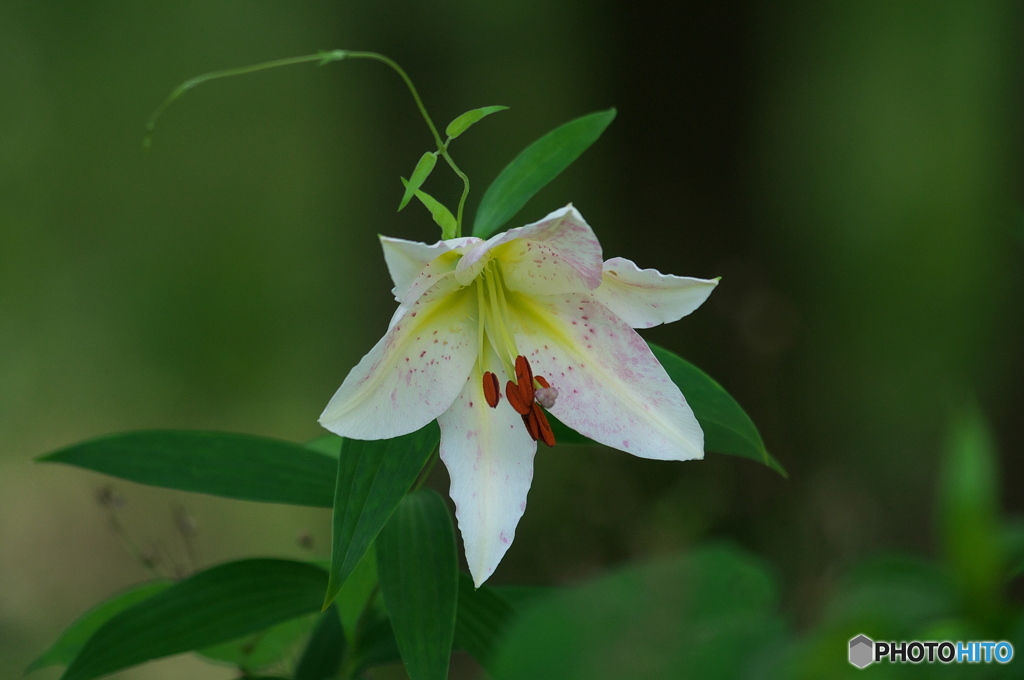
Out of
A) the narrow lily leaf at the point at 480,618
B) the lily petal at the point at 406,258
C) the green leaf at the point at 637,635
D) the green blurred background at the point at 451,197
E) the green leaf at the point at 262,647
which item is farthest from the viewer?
the green blurred background at the point at 451,197

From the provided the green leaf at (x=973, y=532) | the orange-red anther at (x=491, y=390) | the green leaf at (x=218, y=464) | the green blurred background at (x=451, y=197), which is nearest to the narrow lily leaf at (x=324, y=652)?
the green leaf at (x=218, y=464)

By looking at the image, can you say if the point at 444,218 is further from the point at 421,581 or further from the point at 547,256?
the point at 421,581

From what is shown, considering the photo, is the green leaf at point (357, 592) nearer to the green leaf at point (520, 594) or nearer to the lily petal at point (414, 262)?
the green leaf at point (520, 594)

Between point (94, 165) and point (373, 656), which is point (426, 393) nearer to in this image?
point (373, 656)

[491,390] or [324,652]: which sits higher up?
[491,390]

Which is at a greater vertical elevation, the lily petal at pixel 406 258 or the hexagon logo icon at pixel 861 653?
the lily petal at pixel 406 258

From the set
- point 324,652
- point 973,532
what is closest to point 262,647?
point 324,652
